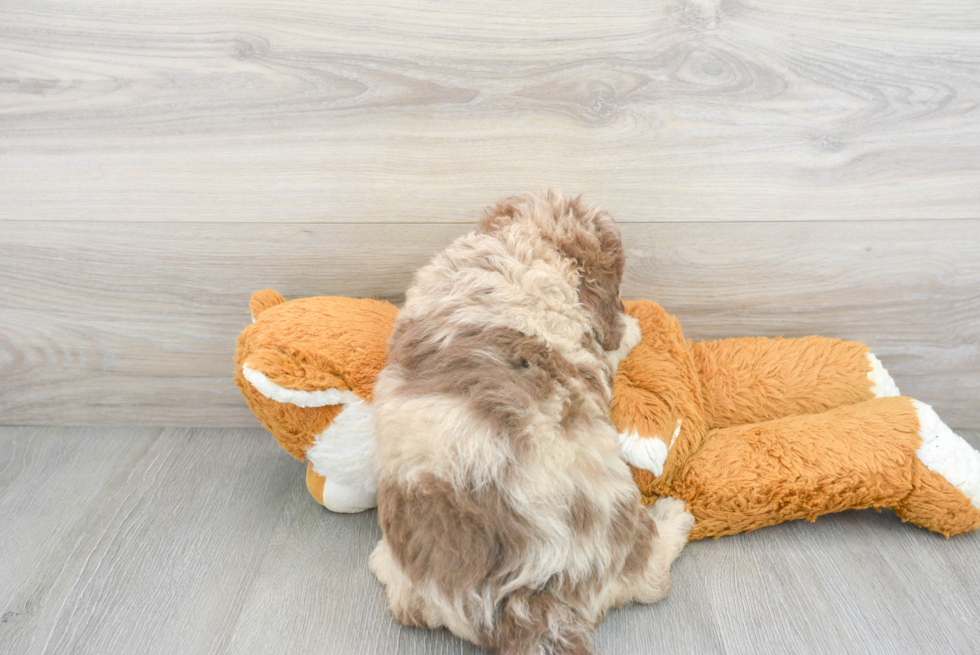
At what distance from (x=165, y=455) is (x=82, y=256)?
1.36 ft

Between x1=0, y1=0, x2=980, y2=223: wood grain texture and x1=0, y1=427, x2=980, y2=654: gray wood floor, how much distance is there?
54 cm

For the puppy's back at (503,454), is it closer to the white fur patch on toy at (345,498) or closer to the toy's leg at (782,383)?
the white fur patch on toy at (345,498)

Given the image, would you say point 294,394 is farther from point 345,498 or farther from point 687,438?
point 687,438

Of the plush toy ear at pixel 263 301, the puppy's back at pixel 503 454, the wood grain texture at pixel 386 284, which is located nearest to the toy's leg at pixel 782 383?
the wood grain texture at pixel 386 284

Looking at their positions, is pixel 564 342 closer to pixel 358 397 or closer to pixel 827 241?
pixel 358 397

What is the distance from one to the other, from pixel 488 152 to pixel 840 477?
777 mm

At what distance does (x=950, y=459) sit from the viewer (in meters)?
1.00

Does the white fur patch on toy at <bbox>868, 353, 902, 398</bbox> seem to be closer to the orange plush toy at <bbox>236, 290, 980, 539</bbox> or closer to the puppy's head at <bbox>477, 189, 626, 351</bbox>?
the orange plush toy at <bbox>236, 290, 980, 539</bbox>

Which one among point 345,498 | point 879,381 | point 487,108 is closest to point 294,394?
point 345,498

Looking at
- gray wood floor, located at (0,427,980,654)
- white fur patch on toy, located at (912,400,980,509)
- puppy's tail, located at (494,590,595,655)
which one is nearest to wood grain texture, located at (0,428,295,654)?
gray wood floor, located at (0,427,980,654)

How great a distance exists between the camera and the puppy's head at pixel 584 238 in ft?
2.95

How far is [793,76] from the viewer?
1105mm

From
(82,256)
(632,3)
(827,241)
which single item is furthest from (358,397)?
(827,241)

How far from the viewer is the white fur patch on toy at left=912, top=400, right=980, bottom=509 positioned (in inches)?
39.3
